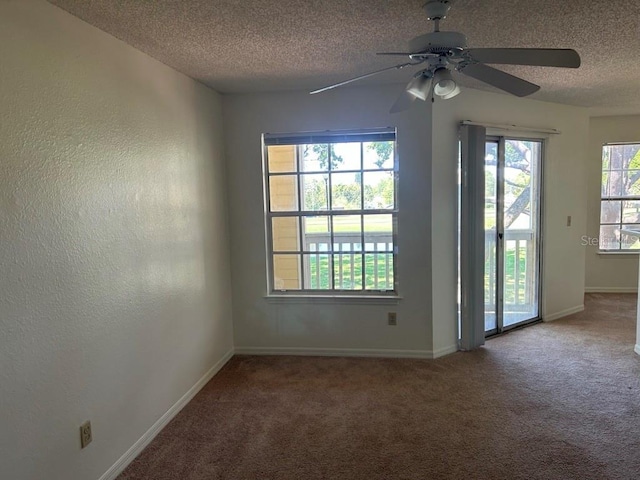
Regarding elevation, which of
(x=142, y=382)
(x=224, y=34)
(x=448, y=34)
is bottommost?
(x=142, y=382)

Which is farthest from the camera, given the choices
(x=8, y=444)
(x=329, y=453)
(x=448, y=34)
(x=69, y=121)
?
(x=329, y=453)

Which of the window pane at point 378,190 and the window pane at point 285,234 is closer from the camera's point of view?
the window pane at point 378,190

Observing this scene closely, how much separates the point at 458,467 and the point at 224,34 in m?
2.53

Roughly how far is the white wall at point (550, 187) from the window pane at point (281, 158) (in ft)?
3.96

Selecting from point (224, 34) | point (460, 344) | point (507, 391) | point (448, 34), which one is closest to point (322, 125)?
point (224, 34)

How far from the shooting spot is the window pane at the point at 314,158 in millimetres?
3535

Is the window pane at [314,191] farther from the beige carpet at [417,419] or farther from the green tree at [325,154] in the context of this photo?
the beige carpet at [417,419]

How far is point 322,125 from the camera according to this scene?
343 centimetres

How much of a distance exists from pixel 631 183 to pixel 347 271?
13.9 ft

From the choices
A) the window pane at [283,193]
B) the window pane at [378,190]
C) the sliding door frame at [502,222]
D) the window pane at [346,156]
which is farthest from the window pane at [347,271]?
the sliding door frame at [502,222]

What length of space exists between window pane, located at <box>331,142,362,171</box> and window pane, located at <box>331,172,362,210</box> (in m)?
0.07

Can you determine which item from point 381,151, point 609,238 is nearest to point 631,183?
point 609,238

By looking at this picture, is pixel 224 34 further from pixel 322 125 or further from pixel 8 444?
pixel 8 444

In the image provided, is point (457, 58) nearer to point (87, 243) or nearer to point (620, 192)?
point (87, 243)
